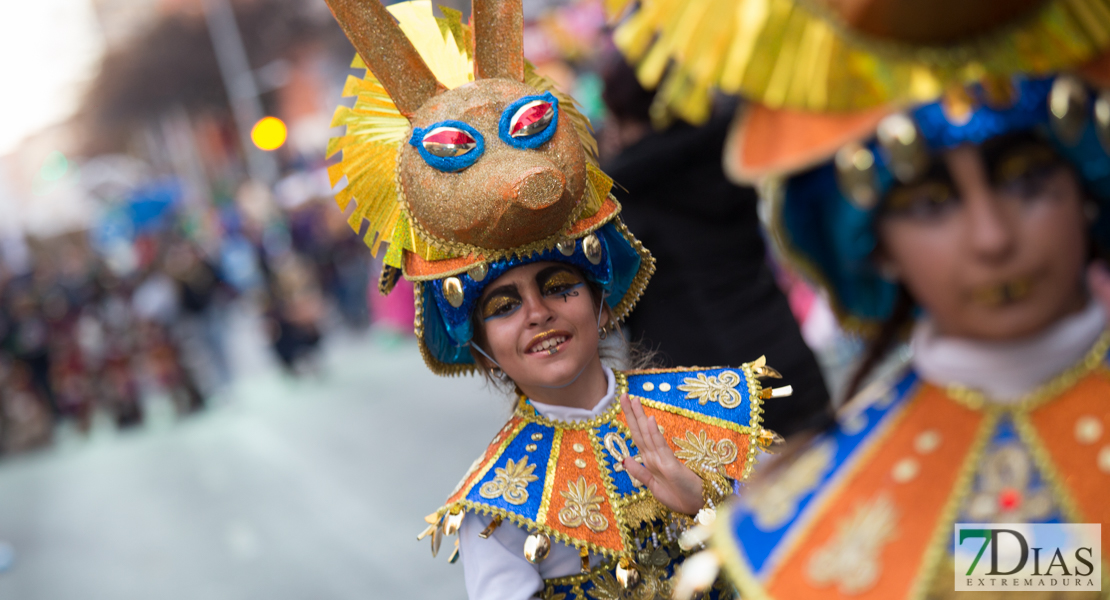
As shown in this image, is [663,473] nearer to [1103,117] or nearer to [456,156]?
[456,156]

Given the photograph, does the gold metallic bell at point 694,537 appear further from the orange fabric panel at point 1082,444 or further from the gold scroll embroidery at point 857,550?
the orange fabric panel at point 1082,444

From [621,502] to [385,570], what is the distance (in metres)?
3.10

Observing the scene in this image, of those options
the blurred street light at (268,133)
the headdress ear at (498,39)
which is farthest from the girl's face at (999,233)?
the blurred street light at (268,133)

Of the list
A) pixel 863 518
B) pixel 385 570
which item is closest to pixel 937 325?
pixel 863 518

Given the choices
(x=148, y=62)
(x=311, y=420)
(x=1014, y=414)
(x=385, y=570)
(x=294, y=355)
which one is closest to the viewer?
(x=1014, y=414)

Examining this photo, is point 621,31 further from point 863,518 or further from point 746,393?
point 746,393

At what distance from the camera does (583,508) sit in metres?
1.88

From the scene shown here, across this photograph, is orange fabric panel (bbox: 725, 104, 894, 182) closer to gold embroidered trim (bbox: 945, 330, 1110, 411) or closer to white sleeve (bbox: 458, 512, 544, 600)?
gold embroidered trim (bbox: 945, 330, 1110, 411)

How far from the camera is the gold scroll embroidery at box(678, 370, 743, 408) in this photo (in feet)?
6.63

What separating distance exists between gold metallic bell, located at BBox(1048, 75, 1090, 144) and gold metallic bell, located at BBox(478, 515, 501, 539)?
126 cm

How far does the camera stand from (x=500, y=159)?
1.75 metres

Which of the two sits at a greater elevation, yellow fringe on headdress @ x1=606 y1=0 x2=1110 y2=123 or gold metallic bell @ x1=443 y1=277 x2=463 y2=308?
yellow fringe on headdress @ x1=606 y1=0 x2=1110 y2=123

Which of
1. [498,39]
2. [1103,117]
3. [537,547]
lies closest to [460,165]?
→ [498,39]

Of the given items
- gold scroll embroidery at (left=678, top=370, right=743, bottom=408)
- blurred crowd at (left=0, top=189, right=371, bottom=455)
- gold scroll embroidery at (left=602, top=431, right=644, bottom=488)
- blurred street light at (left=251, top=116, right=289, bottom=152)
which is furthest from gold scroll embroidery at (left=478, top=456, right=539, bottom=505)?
blurred street light at (left=251, top=116, right=289, bottom=152)
